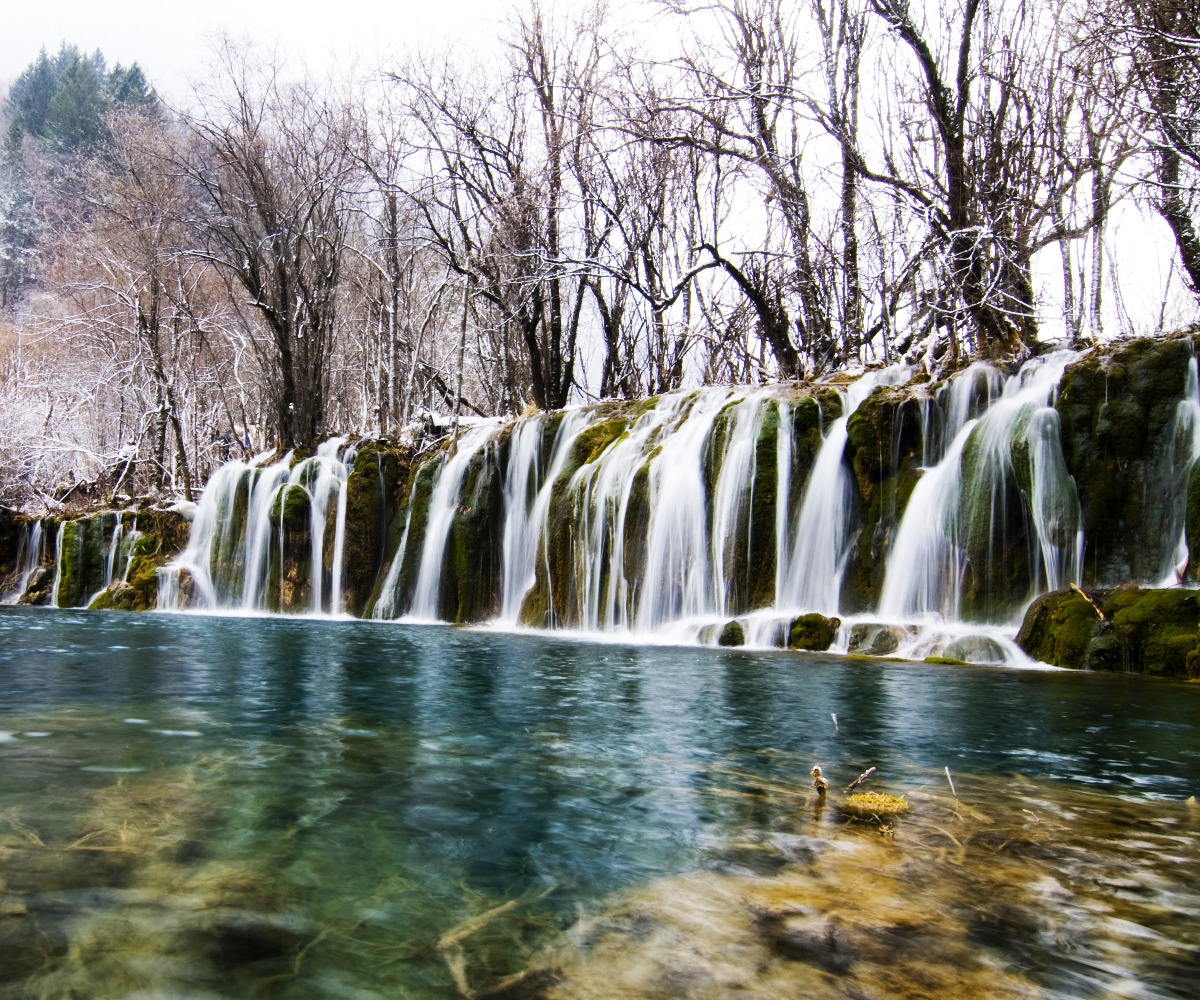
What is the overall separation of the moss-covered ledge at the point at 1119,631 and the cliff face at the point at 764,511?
0.11m

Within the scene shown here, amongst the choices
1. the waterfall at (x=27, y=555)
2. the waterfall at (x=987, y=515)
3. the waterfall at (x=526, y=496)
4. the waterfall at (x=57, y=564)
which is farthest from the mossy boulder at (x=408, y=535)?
Result: the waterfall at (x=27, y=555)

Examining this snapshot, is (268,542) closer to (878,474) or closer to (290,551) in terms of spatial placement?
(290,551)

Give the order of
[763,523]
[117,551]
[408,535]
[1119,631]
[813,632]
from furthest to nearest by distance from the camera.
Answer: [117,551], [408,535], [763,523], [813,632], [1119,631]

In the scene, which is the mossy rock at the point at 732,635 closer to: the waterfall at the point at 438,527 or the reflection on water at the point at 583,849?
the reflection on water at the point at 583,849

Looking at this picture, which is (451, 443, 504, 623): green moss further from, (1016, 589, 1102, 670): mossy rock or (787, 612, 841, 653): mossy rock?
(1016, 589, 1102, 670): mossy rock

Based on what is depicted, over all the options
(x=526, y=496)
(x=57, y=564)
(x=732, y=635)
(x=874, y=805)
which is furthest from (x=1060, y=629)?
(x=57, y=564)

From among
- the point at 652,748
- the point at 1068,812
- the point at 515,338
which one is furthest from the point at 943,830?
the point at 515,338

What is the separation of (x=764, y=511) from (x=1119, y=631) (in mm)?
4973

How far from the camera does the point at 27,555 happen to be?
2372 centimetres

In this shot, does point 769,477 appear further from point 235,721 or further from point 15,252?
point 15,252

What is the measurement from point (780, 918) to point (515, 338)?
82.2ft

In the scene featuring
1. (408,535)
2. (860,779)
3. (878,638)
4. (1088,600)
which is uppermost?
(408,535)

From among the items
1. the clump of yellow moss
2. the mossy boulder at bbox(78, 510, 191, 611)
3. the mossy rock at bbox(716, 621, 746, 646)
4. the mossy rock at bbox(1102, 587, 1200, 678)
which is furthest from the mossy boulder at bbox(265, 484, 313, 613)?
the clump of yellow moss

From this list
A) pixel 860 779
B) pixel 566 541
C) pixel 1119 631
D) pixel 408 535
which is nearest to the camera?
pixel 860 779
